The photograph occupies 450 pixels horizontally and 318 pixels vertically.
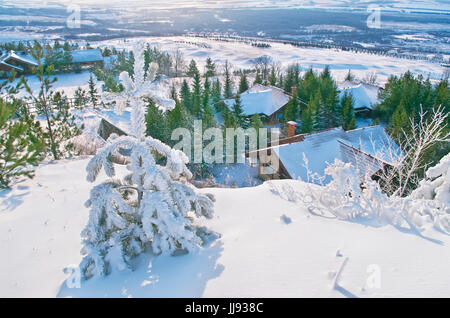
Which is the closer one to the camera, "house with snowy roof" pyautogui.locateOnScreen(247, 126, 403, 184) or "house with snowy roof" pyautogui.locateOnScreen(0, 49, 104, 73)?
"house with snowy roof" pyautogui.locateOnScreen(247, 126, 403, 184)

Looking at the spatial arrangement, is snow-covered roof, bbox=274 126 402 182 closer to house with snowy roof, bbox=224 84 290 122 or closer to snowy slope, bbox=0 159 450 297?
snowy slope, bbox=0 159 450 297

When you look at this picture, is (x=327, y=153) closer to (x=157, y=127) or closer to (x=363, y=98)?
(x=157, y=127)

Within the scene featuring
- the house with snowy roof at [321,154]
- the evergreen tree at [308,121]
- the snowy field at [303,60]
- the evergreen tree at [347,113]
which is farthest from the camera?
the snowy field at [303,60]

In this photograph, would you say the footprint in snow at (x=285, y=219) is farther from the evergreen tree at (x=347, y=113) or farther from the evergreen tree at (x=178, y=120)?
the evergreen tree at (x=347, y=113)

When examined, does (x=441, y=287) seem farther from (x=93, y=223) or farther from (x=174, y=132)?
(x=174, y=132)

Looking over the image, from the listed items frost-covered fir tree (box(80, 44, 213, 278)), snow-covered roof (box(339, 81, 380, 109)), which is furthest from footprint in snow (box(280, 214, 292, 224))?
snow-covered roof (box(339, 81, 380, 109))

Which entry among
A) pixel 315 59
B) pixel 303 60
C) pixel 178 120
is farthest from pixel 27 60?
pixel 315 59

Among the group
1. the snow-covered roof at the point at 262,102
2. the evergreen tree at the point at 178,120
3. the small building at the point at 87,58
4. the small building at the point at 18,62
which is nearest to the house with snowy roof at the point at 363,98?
the snow-covered roof at the point at 262,102
